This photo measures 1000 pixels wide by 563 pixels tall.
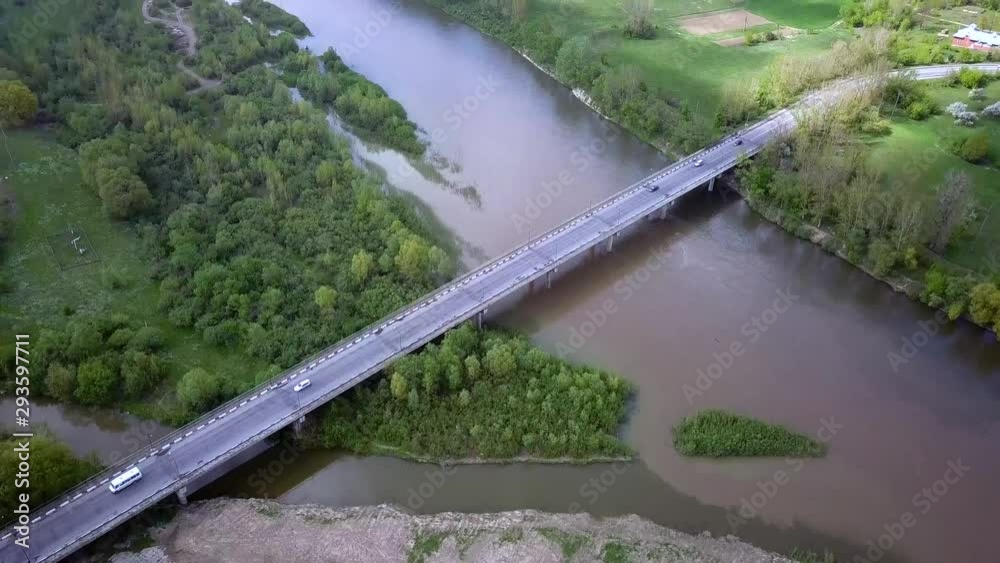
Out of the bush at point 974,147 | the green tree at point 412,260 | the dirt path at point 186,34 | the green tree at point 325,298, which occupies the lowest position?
the green tree at point 325,298

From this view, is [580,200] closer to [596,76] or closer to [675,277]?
[675,277]

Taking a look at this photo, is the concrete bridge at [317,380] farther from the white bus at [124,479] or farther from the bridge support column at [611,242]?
the white bus at [124,479]

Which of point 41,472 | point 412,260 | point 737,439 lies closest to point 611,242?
point 412,260

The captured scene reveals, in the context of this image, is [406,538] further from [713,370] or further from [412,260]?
[713,370]

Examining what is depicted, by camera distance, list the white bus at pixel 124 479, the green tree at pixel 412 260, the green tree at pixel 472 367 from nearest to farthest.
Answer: the white bus at pixel 124 479
the green tree at pixel 472 367
the green tree at pixel 412 260

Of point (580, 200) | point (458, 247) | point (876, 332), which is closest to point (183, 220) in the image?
point (458, 247)

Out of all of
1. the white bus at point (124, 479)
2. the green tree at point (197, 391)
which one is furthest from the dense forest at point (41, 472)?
the green tree at point (197, 391)

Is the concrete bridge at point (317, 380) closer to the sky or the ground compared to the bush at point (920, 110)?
closer to the ground
